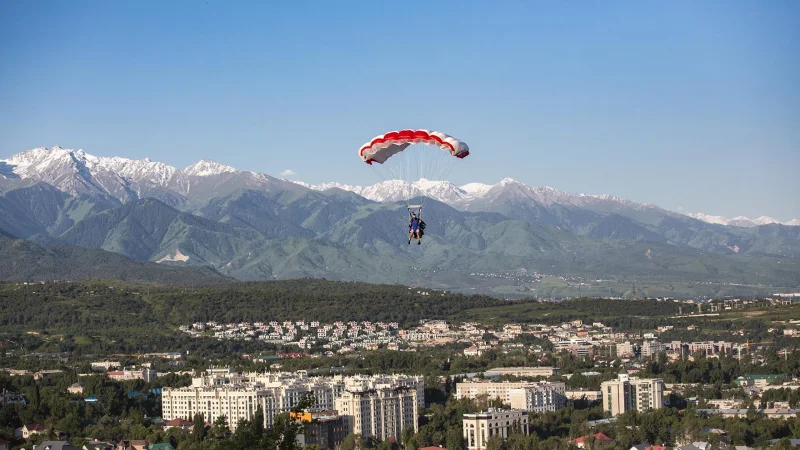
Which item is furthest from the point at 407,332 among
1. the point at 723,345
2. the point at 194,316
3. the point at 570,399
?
the point at 570,399

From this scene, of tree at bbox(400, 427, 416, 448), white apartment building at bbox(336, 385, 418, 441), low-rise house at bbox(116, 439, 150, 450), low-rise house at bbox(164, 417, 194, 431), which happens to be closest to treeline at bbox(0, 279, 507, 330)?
low-rise house at bbox(164, 417, 194, 431)

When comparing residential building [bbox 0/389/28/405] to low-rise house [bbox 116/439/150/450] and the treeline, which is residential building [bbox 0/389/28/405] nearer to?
low-rise house [bbox 116/439/150/450]

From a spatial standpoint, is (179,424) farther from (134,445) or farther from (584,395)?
(584,395)

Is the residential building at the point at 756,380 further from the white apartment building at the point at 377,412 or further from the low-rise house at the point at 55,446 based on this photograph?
the low-rise house at the point at 55,446

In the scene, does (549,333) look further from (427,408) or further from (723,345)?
(427,408)

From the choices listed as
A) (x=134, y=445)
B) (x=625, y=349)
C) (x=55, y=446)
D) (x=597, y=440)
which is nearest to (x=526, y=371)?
(x=625, y=349)

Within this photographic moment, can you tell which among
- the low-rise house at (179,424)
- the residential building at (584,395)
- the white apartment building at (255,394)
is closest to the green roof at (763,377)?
the residential building at (584,395)
